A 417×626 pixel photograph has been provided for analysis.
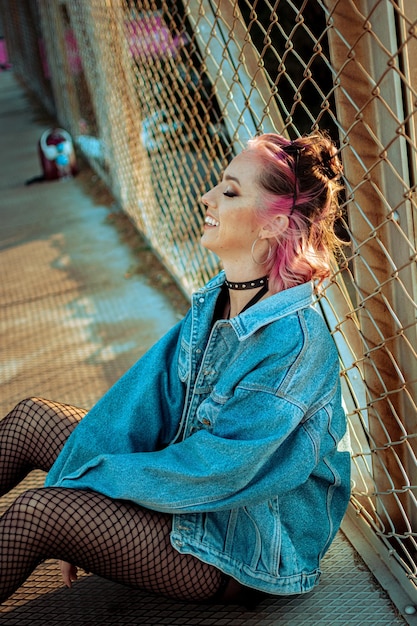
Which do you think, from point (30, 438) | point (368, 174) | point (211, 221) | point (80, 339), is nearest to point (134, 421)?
point (30, 438)

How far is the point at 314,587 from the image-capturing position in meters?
2.13

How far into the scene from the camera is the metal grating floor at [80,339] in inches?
82.4

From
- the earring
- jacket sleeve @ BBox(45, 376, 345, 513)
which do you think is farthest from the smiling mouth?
jacket sleeve @ BBox(45, 376, 345, 513)

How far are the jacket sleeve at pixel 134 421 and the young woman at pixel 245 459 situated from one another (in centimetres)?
11

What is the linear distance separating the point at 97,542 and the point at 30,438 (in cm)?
54

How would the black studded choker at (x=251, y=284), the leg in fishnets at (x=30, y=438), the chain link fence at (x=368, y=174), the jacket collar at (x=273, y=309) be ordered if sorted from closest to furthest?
1. the chain link fence at (x=368, y=174)
2. the jacket collar at (x=273, y=309)
3. the black studded choker at (x=251, y=284)
4. the leg in fishnets at (x=30, y=438)

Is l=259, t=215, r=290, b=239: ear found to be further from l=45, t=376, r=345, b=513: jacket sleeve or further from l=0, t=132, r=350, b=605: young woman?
l=45, t=376, r=345, b=513: jacket sleeve

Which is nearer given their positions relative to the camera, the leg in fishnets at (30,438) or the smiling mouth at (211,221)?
the smiling mouth at (211,221)

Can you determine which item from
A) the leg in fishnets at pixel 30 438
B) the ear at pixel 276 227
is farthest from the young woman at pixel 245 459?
the leg in fishnets at pixel 30 438

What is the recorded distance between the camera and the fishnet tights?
6.26 feet

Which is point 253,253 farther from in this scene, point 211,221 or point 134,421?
point 134,421

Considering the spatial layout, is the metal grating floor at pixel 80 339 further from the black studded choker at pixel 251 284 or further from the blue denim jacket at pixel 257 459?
the black studded choker at pixel 251 284

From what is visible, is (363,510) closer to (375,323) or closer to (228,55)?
(375,323)

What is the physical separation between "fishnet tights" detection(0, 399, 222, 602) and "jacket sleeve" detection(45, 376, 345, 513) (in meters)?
0.06
